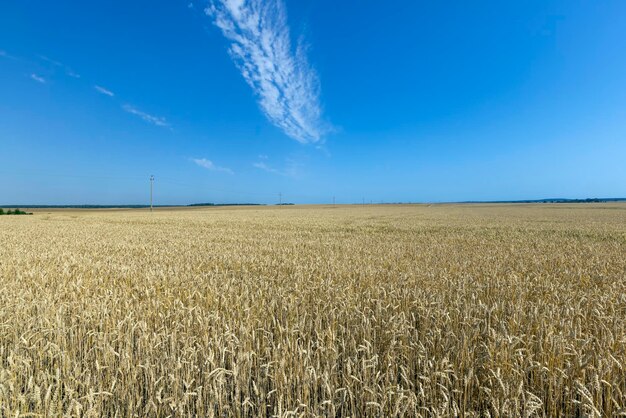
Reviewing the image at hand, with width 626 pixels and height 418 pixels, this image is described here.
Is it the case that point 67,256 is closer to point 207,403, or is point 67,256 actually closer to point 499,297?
point 207,403

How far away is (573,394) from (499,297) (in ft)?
10.9

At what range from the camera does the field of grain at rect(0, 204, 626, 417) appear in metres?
3.01

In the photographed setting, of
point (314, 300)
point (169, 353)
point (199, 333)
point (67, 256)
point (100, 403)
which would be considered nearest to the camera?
point (100, 403)

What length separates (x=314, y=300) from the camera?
5801 mm

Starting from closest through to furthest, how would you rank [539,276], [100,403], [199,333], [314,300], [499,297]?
[100,403], [199,333], [314,300], [499,297], [539,276]

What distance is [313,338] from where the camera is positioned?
181 inches

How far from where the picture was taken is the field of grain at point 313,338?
9.88 feet

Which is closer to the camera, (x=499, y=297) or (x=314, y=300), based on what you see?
(x=314, y=300)

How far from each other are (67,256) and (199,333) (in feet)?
31.4

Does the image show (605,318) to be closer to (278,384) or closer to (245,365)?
(278,384)

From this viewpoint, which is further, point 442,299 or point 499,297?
point 499,297

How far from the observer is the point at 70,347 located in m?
4.29

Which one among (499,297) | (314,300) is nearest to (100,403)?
(314,300)

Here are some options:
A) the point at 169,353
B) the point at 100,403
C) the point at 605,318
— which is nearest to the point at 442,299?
the point at 605,318
